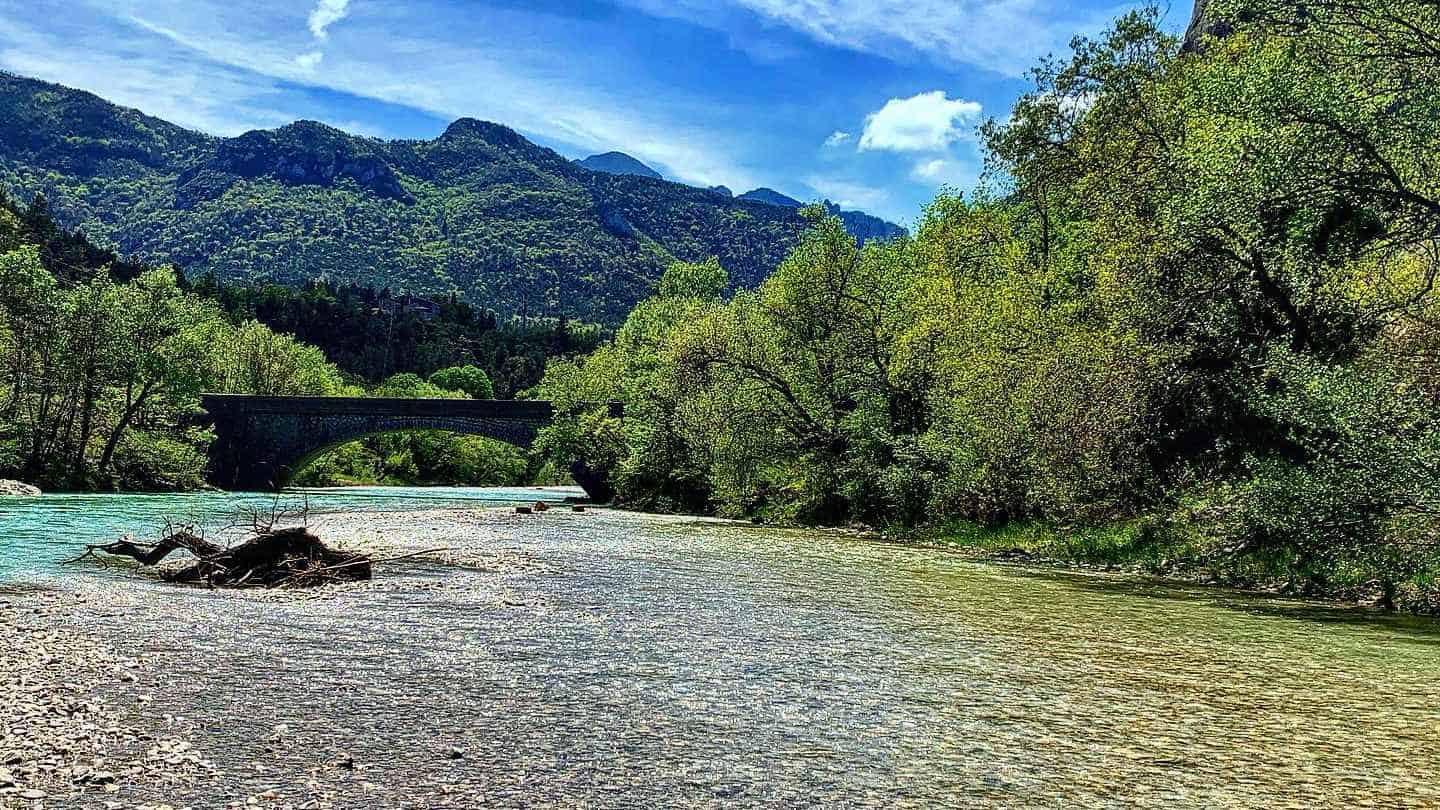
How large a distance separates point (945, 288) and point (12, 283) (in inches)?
1885

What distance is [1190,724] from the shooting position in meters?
8.88

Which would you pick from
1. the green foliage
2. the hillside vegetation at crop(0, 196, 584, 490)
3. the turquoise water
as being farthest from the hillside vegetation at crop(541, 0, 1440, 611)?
the green foliage

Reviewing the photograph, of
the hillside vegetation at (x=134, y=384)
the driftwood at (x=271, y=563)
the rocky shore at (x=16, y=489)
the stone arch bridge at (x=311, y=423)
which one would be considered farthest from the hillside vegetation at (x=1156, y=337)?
the hillside vegetation at (x=134, y=384)

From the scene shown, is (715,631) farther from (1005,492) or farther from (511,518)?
(511,518)

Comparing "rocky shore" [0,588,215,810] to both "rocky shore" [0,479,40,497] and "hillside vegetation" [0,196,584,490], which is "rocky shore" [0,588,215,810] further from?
"hillside vegetation" [0,196,584,490]

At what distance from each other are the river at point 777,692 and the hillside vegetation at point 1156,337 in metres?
2.56

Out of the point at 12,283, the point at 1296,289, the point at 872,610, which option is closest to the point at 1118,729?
the point at 872,610

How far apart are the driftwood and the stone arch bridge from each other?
2159 inches

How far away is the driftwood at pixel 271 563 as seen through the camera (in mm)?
17312

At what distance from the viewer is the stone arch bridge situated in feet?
239

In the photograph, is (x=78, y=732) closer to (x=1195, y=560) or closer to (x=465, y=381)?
(x=1195, y=560)

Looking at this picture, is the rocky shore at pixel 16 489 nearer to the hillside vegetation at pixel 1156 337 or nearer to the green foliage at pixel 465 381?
the hillside vegetation at pixel 1156 337

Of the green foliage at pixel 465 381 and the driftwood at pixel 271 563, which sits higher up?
the green foliage at pixel 465 381

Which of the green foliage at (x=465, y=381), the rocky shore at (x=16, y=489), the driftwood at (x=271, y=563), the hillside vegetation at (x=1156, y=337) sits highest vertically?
the green foliage at (x=465, y=381)
